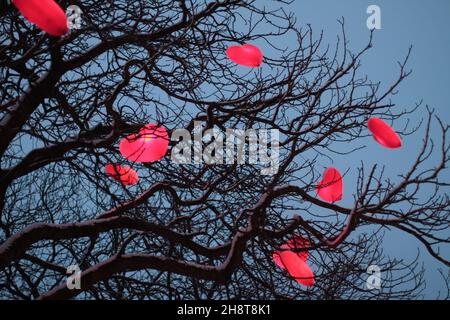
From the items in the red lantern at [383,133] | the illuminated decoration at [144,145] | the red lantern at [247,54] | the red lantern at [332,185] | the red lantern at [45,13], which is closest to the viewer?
the red lantern at [45,13]

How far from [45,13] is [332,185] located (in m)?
3.35

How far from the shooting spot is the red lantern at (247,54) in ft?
17.6

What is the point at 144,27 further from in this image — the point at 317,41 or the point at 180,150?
the point at 317,41

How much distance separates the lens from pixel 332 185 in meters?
5.15

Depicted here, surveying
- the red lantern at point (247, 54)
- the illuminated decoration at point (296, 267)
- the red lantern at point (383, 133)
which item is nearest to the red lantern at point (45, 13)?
the red lantern at point (247, 54)

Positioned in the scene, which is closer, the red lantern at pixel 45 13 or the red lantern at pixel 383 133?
the red lantern at pixel 45 13

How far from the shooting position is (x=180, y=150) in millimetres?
5980

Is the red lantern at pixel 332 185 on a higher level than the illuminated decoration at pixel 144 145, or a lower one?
lower

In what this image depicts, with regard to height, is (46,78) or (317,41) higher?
(317,41)

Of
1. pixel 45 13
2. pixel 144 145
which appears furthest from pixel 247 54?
pixel 45 13

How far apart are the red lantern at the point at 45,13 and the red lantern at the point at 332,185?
10.1 feet

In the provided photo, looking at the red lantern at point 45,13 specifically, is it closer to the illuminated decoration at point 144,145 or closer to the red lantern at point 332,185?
the illuminated decoration at point 144,145

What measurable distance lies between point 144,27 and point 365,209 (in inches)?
156
